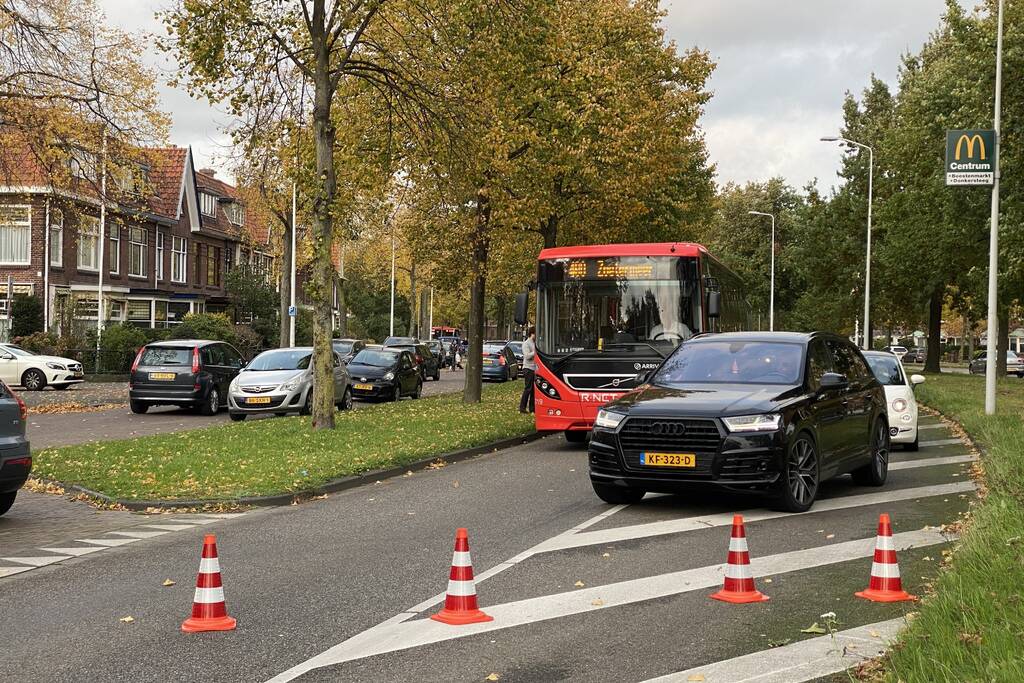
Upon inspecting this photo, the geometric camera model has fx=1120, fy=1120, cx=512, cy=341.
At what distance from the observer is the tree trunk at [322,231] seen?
1717cm

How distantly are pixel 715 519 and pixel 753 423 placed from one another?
941 millimetres

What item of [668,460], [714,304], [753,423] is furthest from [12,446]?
[714,304]

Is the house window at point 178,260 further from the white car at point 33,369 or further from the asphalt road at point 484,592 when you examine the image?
the asphalt road at point 484,592

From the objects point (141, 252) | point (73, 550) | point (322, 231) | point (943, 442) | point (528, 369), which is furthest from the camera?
point (141, 252)

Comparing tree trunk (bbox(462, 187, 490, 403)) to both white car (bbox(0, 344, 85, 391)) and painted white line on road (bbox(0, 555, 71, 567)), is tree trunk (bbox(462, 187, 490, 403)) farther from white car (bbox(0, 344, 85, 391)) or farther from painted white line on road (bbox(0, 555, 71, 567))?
painted white line on road (bbox(0, 555, 71, 567))

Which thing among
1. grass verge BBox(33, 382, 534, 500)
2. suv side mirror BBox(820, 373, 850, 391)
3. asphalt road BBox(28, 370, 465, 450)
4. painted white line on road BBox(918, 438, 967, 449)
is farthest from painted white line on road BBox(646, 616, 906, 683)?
asphalt road BBox(28, 370, 465, 450)

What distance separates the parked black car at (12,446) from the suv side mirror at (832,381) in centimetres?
762

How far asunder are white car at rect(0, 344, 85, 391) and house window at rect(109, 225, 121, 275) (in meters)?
16.8

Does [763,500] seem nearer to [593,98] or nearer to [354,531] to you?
[354,531]

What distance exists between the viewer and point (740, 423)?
10.2 metres

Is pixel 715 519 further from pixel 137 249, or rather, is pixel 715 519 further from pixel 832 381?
pixel 137 249

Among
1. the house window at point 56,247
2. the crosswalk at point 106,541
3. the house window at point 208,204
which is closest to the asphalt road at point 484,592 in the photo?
the crosswalk at point 106,541

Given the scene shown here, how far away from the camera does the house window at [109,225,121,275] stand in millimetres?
49562

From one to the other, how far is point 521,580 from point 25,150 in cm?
2253
